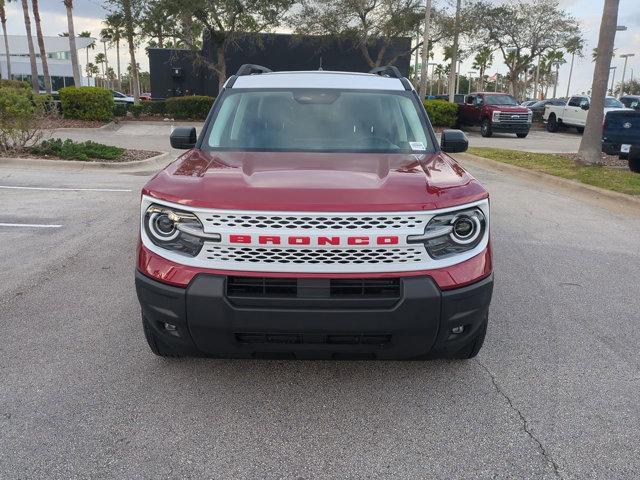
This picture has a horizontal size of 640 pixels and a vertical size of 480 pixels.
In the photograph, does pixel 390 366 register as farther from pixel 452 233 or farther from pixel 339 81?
pixel 339 81

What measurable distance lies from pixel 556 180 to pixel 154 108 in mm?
22577

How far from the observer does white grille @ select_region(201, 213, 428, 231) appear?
274cm

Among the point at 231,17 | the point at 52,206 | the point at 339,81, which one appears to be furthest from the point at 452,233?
the point at 231,17

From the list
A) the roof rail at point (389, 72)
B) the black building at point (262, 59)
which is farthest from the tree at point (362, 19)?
the roof rail at point (389, 72)

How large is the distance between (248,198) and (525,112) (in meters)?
23.3

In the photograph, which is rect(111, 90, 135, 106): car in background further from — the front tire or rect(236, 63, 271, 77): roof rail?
rect(236, 63, 271, 77): roof rail

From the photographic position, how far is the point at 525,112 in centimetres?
2362

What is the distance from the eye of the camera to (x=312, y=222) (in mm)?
2740

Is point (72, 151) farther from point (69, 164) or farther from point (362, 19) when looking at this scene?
point (362, 19)

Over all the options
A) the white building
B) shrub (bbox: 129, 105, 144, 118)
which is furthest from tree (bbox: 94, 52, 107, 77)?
shrub (bbox: 129, 105, 144, 118)

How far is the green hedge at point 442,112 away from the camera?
2623 centimetres

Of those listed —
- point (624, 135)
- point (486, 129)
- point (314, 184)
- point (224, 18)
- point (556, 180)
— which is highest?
point (224, 18)

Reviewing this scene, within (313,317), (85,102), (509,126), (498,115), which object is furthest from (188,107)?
(313,317)

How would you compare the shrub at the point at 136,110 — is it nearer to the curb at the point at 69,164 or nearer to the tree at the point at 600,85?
the curb at the point at 69,164
